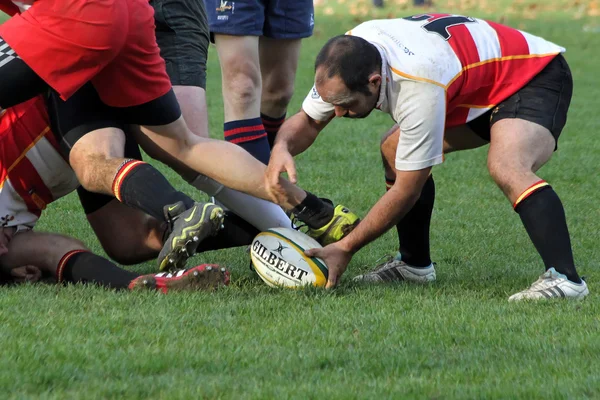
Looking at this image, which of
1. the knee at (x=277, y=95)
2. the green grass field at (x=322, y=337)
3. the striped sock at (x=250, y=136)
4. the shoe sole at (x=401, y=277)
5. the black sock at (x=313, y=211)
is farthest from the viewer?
the knee at (x=277, y=95)

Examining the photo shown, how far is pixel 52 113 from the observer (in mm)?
4668

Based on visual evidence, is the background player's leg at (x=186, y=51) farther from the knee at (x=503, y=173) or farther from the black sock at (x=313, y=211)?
the knee at (x=503, y=173)

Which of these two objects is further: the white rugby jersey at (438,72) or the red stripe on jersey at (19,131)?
the red stripe on jersey at (19,131)

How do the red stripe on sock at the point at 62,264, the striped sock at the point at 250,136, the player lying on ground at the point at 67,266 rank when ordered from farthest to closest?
the striped sock at the point at 250,136 → the red stripe on sock at the point at 62,264 → the player lying on ground at the point at 67,266

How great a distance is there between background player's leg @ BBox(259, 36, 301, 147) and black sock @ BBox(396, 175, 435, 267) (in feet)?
5.99

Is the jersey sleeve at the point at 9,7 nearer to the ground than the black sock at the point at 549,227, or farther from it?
farther from it

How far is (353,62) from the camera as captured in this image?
4.27 metres

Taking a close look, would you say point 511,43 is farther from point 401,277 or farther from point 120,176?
point 120,176

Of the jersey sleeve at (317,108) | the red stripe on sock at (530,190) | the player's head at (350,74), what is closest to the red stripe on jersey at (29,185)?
the jersey sleeve at (317,108)

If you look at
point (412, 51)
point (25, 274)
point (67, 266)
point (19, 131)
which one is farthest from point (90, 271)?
point (412, 51)

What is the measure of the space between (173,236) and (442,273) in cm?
165

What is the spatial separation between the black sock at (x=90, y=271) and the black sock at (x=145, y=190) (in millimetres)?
404

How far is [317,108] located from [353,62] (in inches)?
21.8

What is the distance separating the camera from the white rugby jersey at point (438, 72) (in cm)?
431
